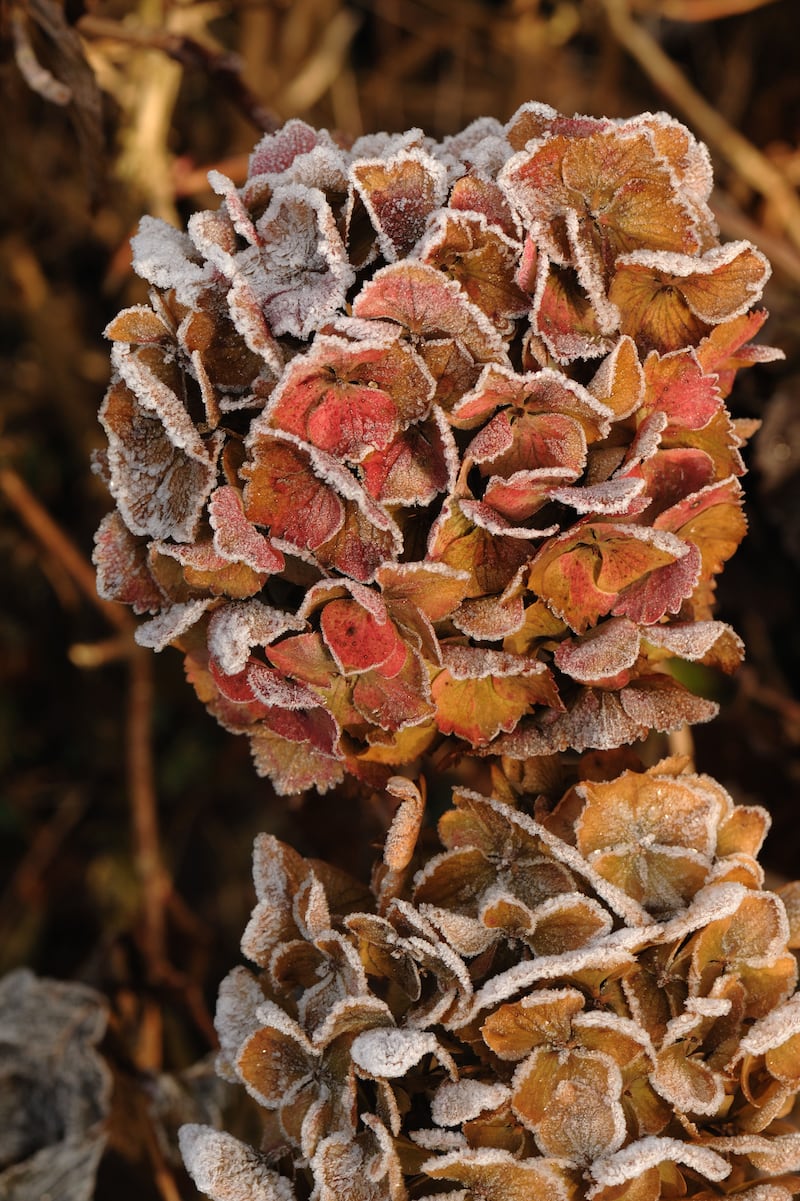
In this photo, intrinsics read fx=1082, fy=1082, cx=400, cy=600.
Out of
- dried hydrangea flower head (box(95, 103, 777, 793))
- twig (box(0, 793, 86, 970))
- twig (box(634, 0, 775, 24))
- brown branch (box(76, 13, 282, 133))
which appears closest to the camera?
dried hydrangea flower head (box(95, 103, 777, 793))

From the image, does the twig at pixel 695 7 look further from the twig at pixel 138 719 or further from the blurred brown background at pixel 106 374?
the twig at pixel 138 719

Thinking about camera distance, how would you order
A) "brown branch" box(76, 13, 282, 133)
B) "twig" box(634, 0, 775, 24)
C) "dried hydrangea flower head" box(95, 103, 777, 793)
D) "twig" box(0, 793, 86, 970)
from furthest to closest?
"twig" box(0, 793, 86, 970)
"twig" box(634, 0, 775, 24)
"brown branch" box(76, 13, 282, 133)
"dried hydrangea flower head" box(95, 103, 777, 793)

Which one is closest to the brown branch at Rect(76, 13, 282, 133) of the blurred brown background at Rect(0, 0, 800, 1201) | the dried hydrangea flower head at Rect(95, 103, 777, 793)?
the blurred brown background at Rect(0, 0, 800, 1201)

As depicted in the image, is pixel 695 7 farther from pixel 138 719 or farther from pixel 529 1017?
pixel 529 1017

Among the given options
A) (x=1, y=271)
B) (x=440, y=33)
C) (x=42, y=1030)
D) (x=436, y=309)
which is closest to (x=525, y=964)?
(x=436, y=309)

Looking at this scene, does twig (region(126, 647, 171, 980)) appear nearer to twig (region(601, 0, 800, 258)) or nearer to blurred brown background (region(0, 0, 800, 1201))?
blurred brown background (region(0, 0, 800, 1201))

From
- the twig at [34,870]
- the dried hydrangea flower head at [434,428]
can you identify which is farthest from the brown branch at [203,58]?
the twig at [34,870]
